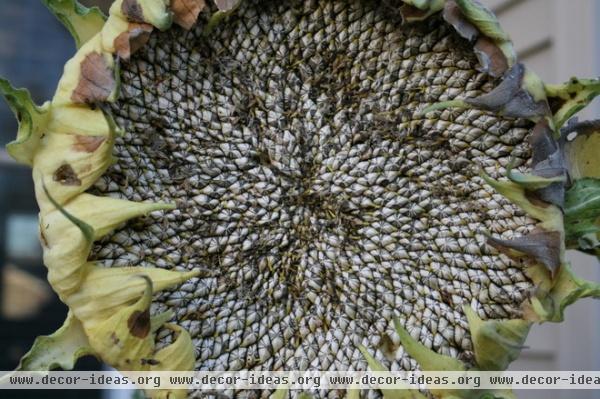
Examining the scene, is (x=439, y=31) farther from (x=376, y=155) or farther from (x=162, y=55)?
(x=162, y=55)

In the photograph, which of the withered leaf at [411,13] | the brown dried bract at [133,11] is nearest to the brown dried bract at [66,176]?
the brown dried bract at [133,11]

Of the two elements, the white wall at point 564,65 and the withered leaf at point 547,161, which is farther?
the white wall at point 564,65

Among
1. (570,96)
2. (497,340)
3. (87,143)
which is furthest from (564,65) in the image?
(87,143)

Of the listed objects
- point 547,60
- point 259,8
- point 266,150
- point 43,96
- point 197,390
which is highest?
point 547,60

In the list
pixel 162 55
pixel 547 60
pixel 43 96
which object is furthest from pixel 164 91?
pixel 43 96

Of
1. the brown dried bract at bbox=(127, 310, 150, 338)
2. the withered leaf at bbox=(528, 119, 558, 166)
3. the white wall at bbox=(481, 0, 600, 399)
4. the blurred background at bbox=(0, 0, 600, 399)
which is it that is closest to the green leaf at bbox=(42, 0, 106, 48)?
the brown dried bract at bbox=(127, 310, 150, 338)

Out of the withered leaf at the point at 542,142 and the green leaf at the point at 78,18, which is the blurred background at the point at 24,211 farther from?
the withered leaf at the point at 542,142
